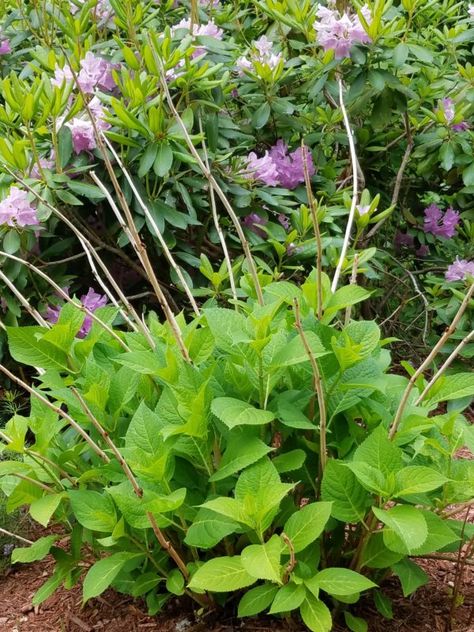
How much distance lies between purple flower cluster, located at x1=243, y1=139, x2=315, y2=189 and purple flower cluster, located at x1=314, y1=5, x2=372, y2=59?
0.48 m

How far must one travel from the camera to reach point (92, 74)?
3.26m

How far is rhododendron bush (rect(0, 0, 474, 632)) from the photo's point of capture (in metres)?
1.68

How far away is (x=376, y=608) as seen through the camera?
1.94 meters

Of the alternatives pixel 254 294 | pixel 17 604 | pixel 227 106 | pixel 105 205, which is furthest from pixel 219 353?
pixel 227 106

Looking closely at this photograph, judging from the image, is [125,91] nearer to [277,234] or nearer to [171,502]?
[277,234]

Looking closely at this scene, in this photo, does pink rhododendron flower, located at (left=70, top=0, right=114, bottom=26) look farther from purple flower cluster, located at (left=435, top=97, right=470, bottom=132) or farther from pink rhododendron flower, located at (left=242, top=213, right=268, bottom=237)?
purple flower cluster, located at (left=435, top=97, right=470, bottom=132)

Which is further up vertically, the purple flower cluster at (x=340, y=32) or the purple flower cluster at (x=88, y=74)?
the purple flower cluster at (x=88, y=74)

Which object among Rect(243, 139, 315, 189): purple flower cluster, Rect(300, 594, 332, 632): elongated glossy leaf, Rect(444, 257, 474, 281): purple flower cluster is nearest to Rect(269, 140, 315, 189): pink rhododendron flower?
Rect(243, 139, 315, 189): purple flower cluster

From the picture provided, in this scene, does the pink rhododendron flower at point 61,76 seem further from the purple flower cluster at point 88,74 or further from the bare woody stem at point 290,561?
the bare woody stem at point 290,561

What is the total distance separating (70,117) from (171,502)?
1908 millimetres

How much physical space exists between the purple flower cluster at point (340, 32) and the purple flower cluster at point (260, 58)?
0.23 metres

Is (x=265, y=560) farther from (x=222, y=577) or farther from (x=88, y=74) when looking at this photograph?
(x=88, y=74)

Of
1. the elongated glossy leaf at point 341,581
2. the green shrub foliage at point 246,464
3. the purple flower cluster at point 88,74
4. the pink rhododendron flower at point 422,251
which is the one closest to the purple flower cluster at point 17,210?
the purple flower cluster at point 88,74

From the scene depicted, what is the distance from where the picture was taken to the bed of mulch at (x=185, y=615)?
1.90m
